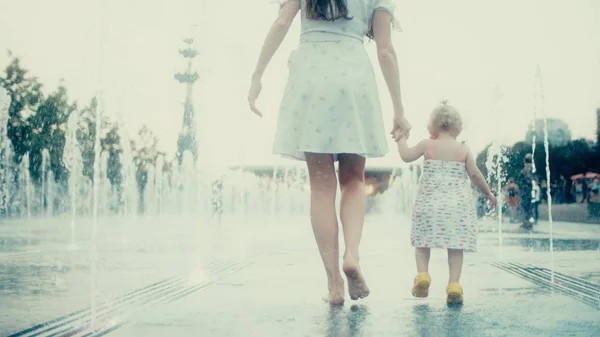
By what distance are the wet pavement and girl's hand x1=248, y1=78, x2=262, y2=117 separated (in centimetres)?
94

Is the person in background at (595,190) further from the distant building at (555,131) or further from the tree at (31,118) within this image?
the distant building at (555,131)

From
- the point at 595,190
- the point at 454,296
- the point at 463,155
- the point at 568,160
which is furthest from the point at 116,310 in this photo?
the point at 568,160

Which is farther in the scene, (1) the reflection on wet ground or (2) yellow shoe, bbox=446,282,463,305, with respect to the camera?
(2) yellow shoe, bbox=446,282,463,305

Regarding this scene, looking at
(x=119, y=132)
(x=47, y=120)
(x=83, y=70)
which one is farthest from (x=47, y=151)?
(x=119, y=132)

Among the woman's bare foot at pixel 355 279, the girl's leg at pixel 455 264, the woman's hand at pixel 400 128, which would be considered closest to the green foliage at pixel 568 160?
the girl's leg at pixel 455 264

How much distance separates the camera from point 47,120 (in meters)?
31.0

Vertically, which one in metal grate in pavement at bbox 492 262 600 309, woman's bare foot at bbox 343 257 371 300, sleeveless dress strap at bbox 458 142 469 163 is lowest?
metal grate in pavement at bbox 492 262 600 309

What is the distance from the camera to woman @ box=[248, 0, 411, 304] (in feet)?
13.3

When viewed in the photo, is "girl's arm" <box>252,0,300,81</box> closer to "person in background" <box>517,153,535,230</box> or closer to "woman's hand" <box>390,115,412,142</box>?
"woman's hand" <box>390,115,412,142</box>

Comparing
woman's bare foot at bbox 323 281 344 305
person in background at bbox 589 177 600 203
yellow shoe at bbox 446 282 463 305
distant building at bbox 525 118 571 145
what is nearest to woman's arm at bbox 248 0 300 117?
woman's bare foot at bbox 323 281 344 305

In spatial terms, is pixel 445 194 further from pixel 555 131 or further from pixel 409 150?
pixel 555 131

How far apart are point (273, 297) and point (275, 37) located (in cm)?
133

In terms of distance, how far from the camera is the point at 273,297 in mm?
4414

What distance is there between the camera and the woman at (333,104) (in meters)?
4.06
